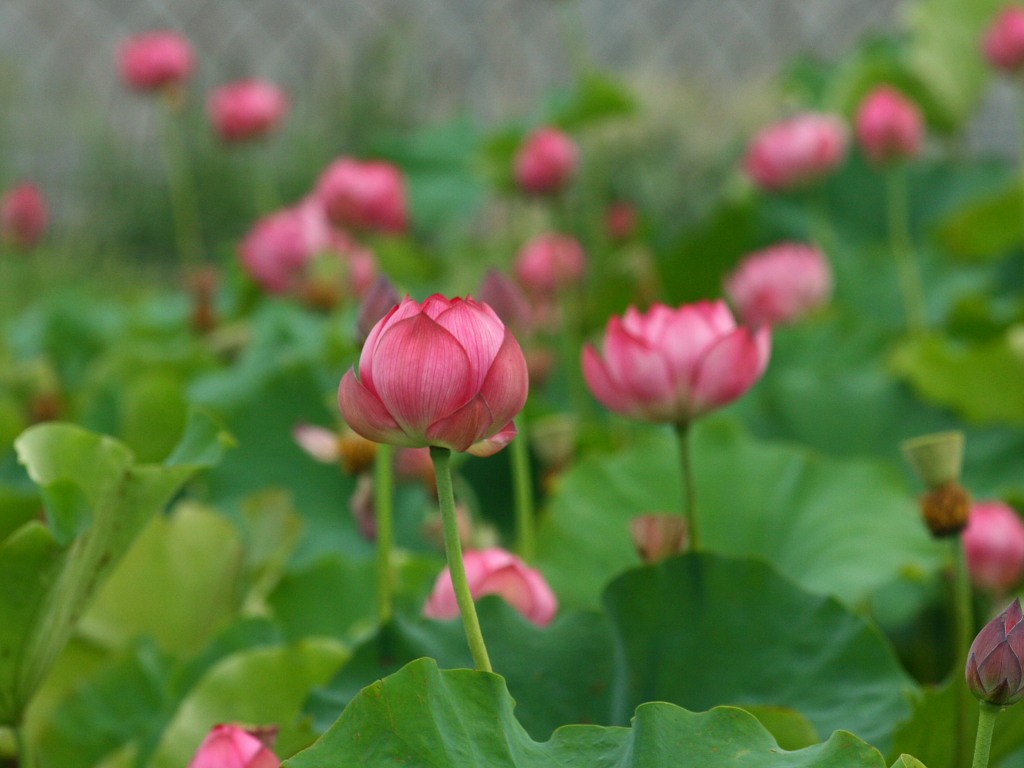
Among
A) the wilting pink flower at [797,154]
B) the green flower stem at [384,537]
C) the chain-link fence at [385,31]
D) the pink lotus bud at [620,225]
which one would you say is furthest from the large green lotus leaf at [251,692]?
the chain-link fence at [385,31]

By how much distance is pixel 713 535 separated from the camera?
79 cm

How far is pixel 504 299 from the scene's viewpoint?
2.28 feet

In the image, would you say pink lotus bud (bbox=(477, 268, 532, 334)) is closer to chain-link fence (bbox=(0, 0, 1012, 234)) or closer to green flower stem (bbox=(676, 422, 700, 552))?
green flower stem (bbox=(676, 422, 700, 552))

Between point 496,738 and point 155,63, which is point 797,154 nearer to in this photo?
point 155,63

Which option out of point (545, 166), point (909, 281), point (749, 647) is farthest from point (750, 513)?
point (545, 166)

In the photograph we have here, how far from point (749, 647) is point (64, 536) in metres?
0.32

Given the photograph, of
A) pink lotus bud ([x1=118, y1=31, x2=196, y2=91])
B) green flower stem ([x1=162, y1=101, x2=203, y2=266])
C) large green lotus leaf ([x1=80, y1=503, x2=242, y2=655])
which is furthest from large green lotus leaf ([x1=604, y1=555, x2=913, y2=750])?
green flower stem ([x1=162, y1=101, x2=203, y2=266])

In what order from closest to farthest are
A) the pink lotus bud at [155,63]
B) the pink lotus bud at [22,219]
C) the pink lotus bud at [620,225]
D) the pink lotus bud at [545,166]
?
the pink lotus bud at [545,166] → the pink lotus bud at [22,219] → the pink lotus bud at [155,63] → the pink lotus bud at [620,225]

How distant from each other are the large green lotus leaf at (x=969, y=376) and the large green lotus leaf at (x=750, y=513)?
24 centimetres

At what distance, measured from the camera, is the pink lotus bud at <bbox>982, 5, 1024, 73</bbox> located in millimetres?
1318

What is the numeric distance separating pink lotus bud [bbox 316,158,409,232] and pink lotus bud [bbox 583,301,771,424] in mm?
769

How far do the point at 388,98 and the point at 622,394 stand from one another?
4017 millimetres

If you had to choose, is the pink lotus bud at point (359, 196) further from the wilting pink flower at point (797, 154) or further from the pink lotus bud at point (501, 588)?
the pink lotus bud at point (501, 588)

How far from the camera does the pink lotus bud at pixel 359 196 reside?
51.8 inches
